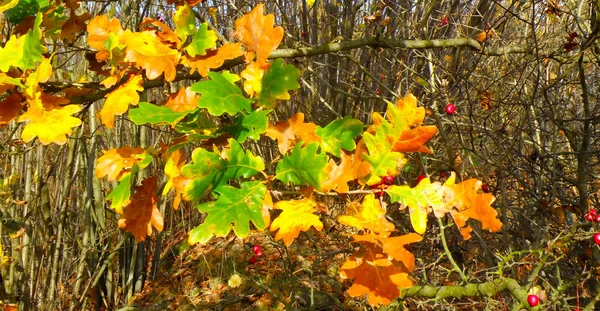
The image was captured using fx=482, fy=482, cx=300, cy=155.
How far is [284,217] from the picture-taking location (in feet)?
2.96

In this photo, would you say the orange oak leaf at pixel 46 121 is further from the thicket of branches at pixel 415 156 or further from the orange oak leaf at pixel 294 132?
the thicket of branches at pixel 415 156

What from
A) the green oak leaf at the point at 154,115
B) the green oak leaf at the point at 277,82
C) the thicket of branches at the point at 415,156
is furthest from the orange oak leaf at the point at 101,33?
the thicket of branches at the point at 415,156

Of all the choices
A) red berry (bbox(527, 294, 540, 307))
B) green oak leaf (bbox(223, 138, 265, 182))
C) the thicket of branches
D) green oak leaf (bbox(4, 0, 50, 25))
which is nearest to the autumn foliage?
green oak leaf (bbox(223, 138, 265, 182))

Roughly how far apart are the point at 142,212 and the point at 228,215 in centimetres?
39

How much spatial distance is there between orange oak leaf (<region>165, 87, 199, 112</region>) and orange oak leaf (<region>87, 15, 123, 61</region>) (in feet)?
0.58

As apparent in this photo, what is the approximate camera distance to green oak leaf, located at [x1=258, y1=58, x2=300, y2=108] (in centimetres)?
94

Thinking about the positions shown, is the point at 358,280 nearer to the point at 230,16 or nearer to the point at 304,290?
the point at 304,290

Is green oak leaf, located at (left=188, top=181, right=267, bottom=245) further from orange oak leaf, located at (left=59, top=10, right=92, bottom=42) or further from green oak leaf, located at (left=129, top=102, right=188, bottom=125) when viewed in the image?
orange oak leaf, located at (left=59, top=10, right=92, bottom=42)

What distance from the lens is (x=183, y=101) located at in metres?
0.98

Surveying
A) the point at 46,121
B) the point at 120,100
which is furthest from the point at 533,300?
the point at 46,121

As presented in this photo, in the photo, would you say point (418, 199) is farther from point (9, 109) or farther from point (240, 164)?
point (9, 109)

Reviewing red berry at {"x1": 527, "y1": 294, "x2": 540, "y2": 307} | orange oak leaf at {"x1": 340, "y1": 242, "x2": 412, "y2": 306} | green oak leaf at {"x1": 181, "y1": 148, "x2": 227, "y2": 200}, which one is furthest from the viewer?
red berry at {"x1": 527, "y1": 294, "x2": 540, "y2": 307}

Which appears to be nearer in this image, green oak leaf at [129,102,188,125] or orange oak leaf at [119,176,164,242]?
green oak leaf at [129,102,188,125]

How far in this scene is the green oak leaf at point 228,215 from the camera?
833 millimetres
